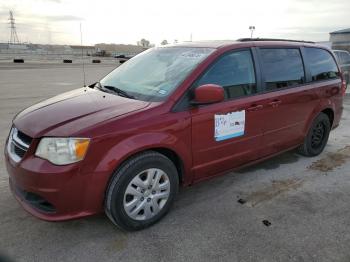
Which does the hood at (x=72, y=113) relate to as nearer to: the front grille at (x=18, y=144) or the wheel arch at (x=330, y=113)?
the front grille at (x=18, y=144)

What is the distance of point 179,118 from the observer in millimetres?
3041

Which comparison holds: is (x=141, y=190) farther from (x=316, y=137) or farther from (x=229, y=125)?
(x=316, y=137)

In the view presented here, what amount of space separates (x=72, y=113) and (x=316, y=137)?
370 centimetres

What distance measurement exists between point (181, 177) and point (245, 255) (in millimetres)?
978

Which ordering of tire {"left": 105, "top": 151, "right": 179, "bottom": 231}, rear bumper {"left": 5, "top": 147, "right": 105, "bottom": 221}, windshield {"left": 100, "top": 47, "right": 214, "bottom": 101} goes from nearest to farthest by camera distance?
1. rear bumper {"left": 5, "top": 147, "right": 105, "bottom": 221}
2. tire {"left": 105, "top": 151, "right": 179, "bottom": 231}
3. windshield {"left": 100, "top": 47, "right": 214, "bottom": 101}

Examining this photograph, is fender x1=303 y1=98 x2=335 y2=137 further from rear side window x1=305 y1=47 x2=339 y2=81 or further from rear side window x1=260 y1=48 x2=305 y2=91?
rear side window x1=260 y1=48 x2=305 y2=91

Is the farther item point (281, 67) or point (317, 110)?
point (317, 110)

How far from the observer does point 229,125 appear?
11.4 feet

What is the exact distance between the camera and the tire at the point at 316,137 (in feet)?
15.9

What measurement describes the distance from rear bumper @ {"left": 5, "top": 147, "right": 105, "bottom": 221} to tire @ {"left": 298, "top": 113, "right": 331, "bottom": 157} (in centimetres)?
334

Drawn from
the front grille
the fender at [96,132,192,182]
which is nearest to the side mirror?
the fender at [96,132,192,182]

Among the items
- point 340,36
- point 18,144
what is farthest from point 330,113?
point 340,36

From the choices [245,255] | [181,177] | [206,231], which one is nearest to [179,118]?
[181,177]

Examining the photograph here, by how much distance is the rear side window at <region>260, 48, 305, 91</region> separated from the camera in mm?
3887
